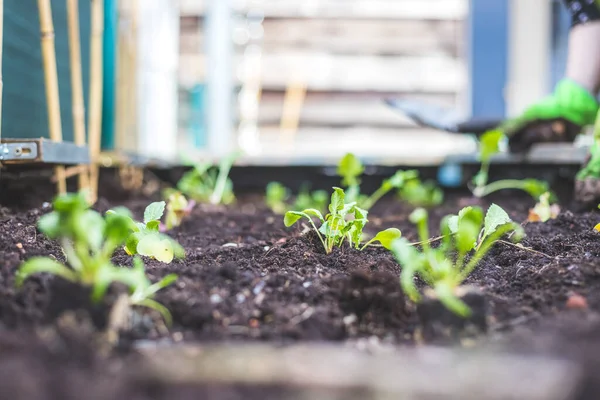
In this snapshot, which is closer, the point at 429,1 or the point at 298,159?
the point at 298,159

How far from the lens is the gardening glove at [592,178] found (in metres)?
1.37

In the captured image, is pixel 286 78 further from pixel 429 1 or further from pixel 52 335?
pixel 52 335

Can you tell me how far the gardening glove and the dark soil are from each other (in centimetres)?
22

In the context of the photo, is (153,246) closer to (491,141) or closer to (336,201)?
(336,201)

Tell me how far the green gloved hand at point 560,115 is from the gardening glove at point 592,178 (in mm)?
562

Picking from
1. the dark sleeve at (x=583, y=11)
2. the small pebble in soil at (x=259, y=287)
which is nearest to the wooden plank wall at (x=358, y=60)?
the dark sleeve at (x=583, y=11)

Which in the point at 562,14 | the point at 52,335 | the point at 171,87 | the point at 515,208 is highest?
the point at 562,14

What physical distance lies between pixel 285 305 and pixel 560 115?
5.40 feet

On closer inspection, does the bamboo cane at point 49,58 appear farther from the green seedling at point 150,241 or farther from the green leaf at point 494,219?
the green leaf at point 494,219

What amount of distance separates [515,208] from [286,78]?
2258 millimetres

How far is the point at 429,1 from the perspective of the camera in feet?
12.2

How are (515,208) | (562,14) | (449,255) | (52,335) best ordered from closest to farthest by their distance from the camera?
(52,335)
(449,255)
(515,208)
(562,14)

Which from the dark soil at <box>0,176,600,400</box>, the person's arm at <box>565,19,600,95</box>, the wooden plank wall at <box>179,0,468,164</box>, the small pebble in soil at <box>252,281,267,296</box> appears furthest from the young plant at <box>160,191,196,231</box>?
the wooden plank wall at <box>179,0,468,164</box>

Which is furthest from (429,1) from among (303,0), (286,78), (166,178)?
(166,178)
